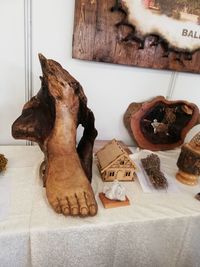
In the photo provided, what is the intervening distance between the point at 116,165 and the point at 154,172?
14 cm

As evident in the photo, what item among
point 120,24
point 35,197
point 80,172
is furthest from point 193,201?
point 120,24

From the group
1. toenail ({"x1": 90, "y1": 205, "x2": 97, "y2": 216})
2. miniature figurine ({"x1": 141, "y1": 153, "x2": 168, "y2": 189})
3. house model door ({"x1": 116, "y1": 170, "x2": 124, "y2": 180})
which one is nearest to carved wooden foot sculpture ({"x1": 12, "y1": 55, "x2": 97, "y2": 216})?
toenail ({"x1": 90, "y1": 205, "x2": 97, "y2": 216})

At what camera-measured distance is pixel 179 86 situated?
100cm

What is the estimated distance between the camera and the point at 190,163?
2.40 ft

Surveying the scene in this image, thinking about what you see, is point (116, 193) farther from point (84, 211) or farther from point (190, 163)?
point (190, 163)

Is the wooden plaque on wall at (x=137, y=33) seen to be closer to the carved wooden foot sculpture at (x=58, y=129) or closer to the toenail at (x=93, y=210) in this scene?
the carved wooden foot sculpture at (x=58, y=129)

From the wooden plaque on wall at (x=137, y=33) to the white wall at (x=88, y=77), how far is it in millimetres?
52

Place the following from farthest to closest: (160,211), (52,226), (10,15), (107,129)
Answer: (107,129) < (10,15) < (160,211) < (52,226)

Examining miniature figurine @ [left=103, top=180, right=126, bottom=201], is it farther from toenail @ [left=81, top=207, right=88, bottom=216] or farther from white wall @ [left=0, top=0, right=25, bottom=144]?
white wall @ [left=0, top=0, right=25, bottom=144]

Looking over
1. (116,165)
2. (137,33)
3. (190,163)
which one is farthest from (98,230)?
(137,33)

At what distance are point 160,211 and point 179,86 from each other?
0.61m

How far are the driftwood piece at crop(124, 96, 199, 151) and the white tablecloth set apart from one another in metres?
0.27

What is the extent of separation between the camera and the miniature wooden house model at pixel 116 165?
0.70 meters

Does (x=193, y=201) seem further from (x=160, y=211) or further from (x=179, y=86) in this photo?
(x=179, y=86)
